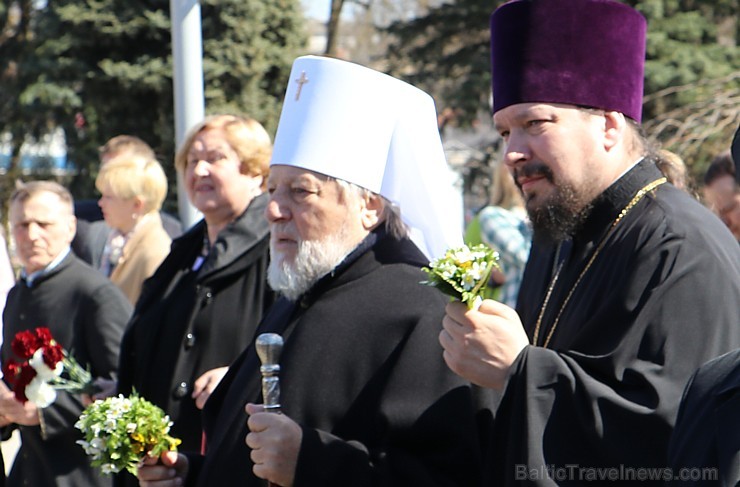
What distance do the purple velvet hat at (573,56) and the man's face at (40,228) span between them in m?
3.08

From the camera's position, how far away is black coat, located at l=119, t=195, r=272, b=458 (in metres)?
→ 4.69

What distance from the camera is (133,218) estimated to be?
22.6 ft

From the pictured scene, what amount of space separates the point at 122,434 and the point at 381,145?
121 centimetres

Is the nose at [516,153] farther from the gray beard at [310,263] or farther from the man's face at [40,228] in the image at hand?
the man's face at [40,228]

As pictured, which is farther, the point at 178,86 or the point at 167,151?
the point at 167,151

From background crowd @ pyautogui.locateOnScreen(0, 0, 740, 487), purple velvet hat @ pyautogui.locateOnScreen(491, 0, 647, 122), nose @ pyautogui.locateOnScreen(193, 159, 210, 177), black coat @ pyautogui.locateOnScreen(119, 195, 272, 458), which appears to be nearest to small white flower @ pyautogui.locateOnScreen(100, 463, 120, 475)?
background crowd @ pyautogui.locateOnScreen(0, 0, 740, 487)

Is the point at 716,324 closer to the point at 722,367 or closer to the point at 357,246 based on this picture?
the point at 722,367

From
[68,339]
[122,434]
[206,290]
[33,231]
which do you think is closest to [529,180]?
[122,434]

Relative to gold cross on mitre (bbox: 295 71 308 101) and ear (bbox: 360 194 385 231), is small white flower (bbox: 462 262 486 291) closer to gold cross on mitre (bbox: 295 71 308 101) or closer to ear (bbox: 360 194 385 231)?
ear (bbox: 360 194 385 231)

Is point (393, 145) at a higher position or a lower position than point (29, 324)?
higher

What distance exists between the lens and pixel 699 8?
16297 millimetres

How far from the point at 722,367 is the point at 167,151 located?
14091 mm

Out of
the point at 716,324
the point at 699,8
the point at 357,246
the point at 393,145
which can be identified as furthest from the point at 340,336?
the point at 699,8

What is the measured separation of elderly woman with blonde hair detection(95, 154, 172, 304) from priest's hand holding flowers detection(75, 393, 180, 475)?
3015 millimetres
